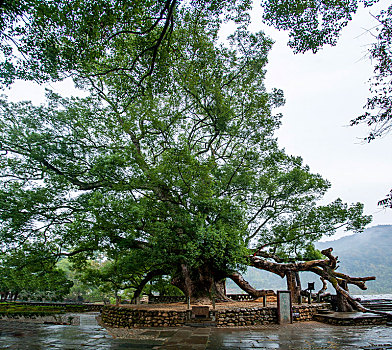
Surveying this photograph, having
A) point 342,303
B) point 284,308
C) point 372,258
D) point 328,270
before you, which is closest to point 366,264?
point 372,258

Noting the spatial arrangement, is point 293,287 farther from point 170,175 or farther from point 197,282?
point 170,175

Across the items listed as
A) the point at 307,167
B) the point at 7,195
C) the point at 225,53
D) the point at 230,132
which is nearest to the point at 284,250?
the point at 307,167

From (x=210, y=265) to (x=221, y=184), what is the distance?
172 inches

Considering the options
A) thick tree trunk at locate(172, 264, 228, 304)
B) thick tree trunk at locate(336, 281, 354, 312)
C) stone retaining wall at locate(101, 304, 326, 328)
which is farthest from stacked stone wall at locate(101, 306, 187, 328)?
thick tree trunk at locate(336, 281, 354, 312)

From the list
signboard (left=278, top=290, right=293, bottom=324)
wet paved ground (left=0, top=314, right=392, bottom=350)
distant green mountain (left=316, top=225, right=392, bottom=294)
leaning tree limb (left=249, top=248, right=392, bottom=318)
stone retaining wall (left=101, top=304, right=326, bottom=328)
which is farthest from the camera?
distant green mountain (left=316, top=225, right=392, bottom=294)

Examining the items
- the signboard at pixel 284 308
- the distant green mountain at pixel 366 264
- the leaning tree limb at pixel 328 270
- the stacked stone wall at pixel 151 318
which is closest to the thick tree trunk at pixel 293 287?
the leaning tree limb at pixel 328 270

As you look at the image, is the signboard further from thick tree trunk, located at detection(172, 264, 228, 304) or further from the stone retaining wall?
thick tree trunk, located at detection(172, 264, 228, 304)

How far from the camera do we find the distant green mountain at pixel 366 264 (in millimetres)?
60906

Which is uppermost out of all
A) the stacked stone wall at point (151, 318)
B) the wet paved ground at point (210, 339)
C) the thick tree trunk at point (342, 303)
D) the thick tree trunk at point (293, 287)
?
Answer: the thick tree trunk at point (293, 287)

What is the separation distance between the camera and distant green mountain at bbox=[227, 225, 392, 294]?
6091 centimetres

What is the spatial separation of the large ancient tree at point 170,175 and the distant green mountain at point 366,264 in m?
42.1

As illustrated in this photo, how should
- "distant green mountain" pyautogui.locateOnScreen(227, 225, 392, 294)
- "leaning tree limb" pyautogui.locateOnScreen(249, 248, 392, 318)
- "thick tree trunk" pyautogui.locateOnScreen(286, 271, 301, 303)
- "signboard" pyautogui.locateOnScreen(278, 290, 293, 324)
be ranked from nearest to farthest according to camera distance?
1. "signboard" pyautogui.locateOnScreen(278, 290, 293, 324)
2. "leaning tree limb" pyautogui.locateOnScreen(249, 248, 392, 318)
3. "thick tree trunk" pyautogui.locateOnScreen(286, 271, 301, 303)
4. "distant green mountain" pyautogui.locateOnScreen(227, 225, 392, 294)

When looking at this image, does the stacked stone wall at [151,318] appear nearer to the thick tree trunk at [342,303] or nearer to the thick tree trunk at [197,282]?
the thick tree trunk at [197,282]

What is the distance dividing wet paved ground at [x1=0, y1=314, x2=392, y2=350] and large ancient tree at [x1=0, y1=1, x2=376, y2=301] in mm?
3142
